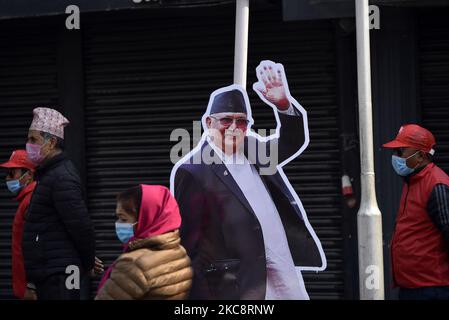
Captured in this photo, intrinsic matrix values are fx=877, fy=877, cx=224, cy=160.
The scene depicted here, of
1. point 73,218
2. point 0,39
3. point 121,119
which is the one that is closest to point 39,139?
point 73,218

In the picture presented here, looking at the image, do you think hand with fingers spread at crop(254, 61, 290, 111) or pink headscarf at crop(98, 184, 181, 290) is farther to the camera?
hand with fingers spread at crop(254, 61, 290, 111)

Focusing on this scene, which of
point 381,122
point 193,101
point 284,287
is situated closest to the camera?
point 284,287

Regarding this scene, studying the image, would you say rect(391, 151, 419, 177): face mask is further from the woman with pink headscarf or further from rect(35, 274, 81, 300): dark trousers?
rect(35, 274, 81, 300): dark trousers

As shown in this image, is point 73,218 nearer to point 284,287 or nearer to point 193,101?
point 284,287

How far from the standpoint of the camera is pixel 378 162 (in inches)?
307

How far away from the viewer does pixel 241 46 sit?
655 cm

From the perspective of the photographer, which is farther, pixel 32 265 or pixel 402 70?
pixel 402 70

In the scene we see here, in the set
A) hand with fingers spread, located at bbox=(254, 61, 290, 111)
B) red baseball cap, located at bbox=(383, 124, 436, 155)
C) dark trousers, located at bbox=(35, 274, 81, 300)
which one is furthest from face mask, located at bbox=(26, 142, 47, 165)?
red baseball cap, located at bbox=(383, 124, 436, 155)

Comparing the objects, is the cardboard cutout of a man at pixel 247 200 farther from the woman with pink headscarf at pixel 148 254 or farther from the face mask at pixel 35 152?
the woman with pink headscarf at pixel 148 254

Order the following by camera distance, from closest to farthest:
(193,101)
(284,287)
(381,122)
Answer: (284,287) < (381,122) < (193,101)

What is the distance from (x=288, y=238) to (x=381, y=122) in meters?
1.98

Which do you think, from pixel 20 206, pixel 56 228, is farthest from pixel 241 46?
pixel 20 206

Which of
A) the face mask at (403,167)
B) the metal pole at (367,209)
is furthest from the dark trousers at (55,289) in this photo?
the face mask at (403,167)

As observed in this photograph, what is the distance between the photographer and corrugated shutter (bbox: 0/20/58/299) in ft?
28.7
